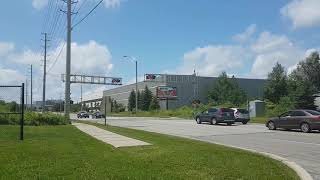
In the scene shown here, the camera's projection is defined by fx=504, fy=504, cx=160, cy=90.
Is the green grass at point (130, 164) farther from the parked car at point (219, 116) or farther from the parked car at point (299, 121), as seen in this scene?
the parked car at point (219, 116)

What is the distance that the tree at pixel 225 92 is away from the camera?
11262 centimetres

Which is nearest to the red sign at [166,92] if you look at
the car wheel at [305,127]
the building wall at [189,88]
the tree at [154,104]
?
the tree at [154,104]

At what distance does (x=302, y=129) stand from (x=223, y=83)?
3478 inches

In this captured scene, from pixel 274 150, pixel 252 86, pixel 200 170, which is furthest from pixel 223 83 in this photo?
pixel 200 170

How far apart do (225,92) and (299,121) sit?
85.9 meters

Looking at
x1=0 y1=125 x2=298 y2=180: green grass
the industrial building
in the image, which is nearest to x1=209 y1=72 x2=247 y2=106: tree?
the industrial building

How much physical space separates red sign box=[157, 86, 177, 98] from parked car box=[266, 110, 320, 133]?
3604 inches

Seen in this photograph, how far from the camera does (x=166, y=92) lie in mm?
125188

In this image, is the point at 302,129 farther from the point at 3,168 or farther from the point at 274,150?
the point at 3,168

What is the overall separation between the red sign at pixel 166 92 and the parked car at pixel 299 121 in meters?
91.5

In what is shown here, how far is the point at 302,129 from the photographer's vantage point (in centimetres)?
3016

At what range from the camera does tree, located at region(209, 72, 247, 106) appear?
11262 centimetres

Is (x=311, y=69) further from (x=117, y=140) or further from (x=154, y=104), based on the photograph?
(x=117, y=140)

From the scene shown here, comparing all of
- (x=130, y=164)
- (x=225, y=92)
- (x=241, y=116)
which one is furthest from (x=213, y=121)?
(x=225, y=92)
